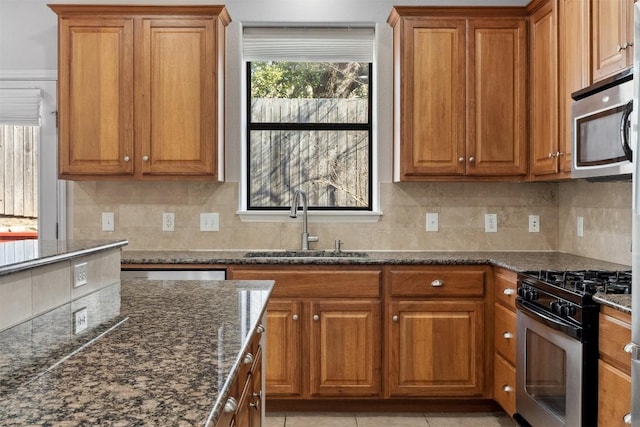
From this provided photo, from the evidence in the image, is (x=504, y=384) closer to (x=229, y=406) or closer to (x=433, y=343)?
(x=433, y=343)

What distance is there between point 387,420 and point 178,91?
2.28m

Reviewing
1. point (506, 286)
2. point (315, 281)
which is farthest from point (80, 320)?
point (506, 286)

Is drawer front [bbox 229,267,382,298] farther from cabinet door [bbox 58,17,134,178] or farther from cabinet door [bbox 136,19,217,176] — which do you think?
cabinet door [bbox 58,17,134,178]

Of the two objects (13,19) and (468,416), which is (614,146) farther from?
(13,19)

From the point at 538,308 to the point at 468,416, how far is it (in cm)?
110

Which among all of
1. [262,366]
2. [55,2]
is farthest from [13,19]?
[262,366]

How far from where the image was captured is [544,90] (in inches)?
134

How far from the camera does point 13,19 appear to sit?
157 inches

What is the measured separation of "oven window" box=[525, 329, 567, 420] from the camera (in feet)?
7.95

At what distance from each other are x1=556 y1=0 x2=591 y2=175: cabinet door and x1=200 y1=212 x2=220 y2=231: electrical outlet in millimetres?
2134

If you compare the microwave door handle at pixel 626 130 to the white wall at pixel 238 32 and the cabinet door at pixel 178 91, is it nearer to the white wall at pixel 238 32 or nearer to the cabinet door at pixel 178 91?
the white wall at pixel 238 32

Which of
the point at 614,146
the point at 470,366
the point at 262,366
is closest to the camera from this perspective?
the point at 262,366

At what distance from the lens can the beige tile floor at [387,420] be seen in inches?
130

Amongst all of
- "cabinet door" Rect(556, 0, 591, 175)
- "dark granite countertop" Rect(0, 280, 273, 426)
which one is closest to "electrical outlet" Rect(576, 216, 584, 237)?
"cabinet door" Rect(556, 0, 591, 175)
